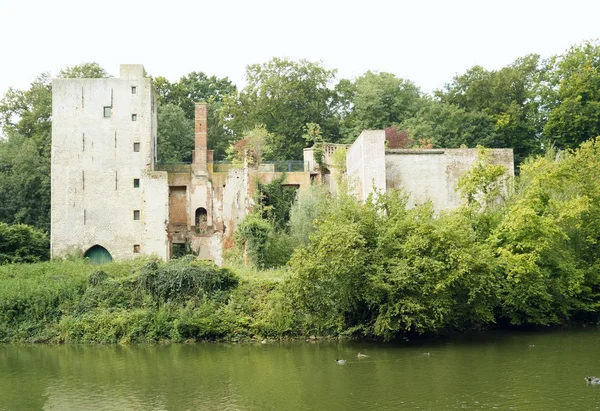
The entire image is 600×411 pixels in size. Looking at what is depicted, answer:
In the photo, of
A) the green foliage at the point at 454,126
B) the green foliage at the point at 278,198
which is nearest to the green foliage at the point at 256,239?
the green foliage at the point at 278,198

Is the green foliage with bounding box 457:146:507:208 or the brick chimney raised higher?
the brick chimney

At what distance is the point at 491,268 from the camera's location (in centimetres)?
2331

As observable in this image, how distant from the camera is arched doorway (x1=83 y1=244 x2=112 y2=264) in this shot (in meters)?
36.6

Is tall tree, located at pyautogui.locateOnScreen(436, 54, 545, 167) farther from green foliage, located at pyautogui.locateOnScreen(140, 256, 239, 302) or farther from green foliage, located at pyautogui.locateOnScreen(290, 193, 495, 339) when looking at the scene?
green foliage, located at pyautogui.locateOnScreen(140, 256, 239, 302)

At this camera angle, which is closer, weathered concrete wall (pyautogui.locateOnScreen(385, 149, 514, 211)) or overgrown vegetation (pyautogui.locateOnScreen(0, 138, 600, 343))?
overgrown vegetation (pyautogui.locateOnScreen(0, 138, 600, 343))

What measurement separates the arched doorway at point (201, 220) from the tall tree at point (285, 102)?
31.2 ft

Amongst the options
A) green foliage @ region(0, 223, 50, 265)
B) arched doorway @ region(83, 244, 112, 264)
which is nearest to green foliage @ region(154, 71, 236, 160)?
arched doorway @ region(83, 244, 112, 264)

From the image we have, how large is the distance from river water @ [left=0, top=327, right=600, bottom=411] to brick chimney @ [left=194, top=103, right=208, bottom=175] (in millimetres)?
14848

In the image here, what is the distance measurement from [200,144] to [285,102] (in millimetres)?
10579

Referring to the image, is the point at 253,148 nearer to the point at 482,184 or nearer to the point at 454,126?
the point at 454,126

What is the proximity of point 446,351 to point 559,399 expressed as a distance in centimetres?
625

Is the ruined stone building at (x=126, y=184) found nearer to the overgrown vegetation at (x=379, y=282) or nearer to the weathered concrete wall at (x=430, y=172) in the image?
the weathered concrete wall at (x=430, y=172)

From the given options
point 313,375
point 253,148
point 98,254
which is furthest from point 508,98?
point 313,375

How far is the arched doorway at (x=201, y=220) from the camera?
37.7 m
